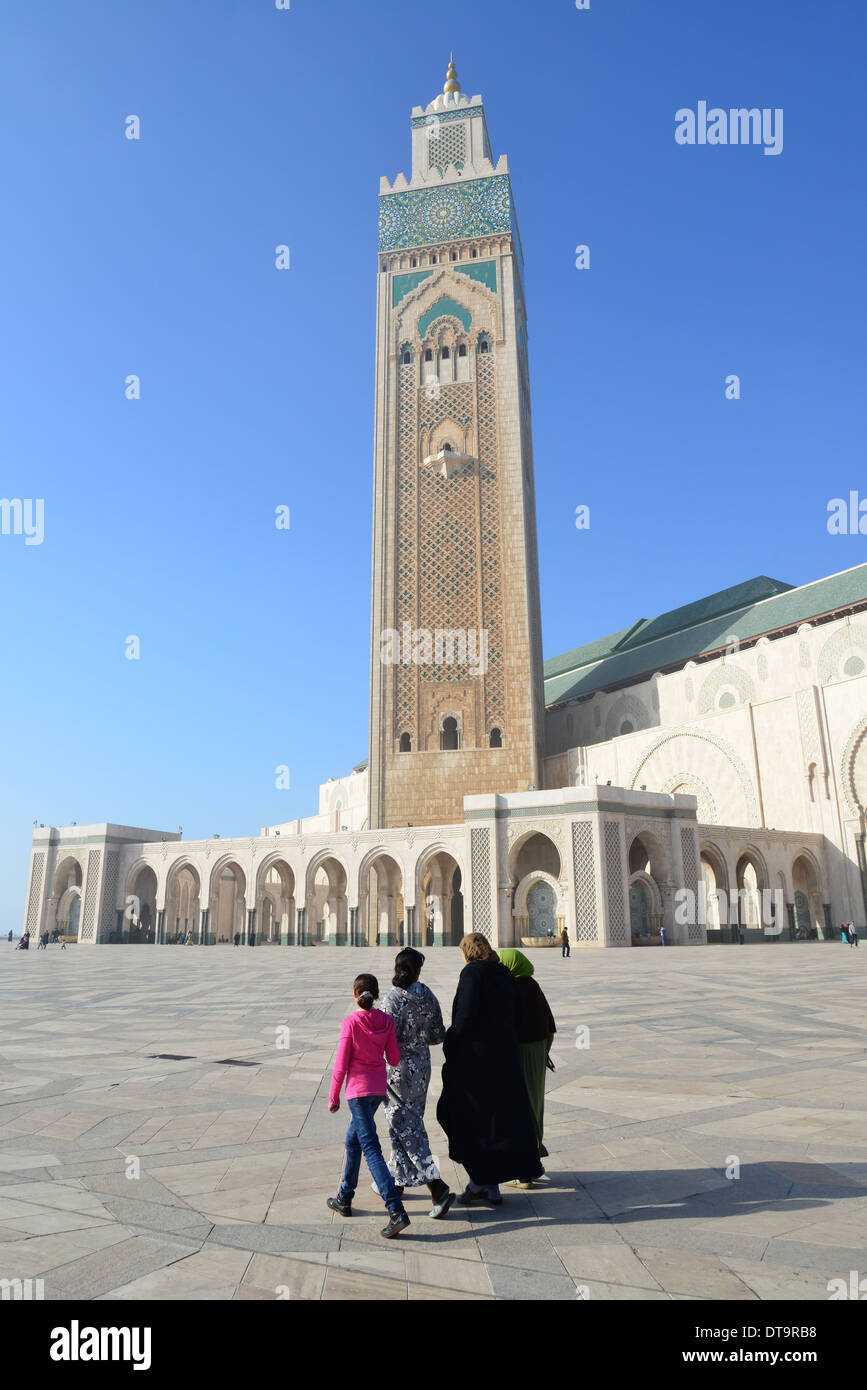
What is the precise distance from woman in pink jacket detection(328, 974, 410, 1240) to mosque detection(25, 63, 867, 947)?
70.9ft

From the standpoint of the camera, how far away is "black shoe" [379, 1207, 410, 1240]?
3064mm

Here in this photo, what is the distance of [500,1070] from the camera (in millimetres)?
3549

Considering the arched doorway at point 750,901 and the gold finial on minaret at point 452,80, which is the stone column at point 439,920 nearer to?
the arched doorway at point 750,901

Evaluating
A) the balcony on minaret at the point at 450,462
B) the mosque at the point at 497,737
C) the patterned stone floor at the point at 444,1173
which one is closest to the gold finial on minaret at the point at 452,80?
the mosque at the point at 497,737

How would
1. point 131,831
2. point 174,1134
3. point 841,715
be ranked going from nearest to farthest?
1. point 174,1134
2. point 841,715
3. point 131,831

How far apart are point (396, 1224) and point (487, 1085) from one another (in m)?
0.64

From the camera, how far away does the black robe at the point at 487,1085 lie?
343 centimetres

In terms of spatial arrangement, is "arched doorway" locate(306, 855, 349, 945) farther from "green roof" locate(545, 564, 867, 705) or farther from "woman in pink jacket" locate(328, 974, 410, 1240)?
"woman in pink jacket" locate(328, 974, 410, 1240)

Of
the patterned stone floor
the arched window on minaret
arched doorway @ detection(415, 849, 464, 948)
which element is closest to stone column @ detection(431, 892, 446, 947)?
arched doorway @ detection(415, 849, 464, 948)

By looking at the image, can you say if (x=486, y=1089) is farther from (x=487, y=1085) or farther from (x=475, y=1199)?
(x=475, y=1199)
